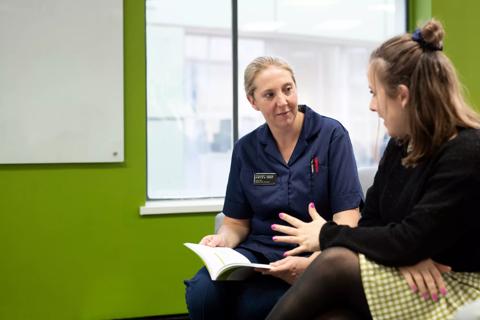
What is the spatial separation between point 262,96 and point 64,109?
4.29 ft

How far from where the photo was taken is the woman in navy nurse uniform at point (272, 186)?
1693 mm

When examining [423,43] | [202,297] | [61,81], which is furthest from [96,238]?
[423,43]

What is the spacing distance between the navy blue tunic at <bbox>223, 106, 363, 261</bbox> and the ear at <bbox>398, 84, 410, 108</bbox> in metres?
0.53

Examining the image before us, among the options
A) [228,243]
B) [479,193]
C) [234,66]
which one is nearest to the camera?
[479,193]

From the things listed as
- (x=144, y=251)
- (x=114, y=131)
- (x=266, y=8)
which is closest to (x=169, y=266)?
(x=144, y=251)

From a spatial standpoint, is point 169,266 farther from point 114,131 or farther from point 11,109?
point 11,109

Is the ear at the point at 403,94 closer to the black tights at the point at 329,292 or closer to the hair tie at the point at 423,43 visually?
the hair tie at the point at 423,43

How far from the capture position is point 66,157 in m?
2.72

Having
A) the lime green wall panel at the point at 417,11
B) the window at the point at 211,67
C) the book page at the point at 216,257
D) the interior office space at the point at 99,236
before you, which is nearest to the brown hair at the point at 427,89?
the book page at the point at 216,257

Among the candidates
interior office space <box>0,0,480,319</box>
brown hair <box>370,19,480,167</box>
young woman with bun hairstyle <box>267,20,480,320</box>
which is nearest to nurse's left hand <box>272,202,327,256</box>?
young woman with bun hairstyle <box>267,20,480,320</box>

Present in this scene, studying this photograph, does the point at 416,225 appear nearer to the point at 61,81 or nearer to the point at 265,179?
the point at 265,179

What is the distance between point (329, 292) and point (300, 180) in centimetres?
63

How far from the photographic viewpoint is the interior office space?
270 cm

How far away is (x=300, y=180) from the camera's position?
1.82 metres
